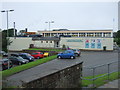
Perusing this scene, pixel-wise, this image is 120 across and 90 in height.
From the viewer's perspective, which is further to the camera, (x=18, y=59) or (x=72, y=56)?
(x=72, y=56)

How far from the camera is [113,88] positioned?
679 cm

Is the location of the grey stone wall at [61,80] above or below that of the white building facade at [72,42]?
below

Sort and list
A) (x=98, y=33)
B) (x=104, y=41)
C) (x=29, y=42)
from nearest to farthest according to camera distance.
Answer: (x=104, y=41) < (x=29, y=42) < (x=98, y=33)

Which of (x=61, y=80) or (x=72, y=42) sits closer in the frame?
(x=61, y=80)

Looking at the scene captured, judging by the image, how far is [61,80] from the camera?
712cm

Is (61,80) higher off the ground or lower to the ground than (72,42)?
lower

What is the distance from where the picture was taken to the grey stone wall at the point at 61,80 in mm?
5561

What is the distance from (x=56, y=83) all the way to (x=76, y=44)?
3597 cm

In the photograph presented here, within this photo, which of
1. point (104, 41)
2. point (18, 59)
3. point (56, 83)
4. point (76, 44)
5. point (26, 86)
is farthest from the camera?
point (76, 44)

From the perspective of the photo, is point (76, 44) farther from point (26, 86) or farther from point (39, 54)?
point (26, 86)

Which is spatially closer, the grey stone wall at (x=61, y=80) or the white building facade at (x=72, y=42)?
the grey stone wall at (x=61, y=80)

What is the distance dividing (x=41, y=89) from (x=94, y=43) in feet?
119

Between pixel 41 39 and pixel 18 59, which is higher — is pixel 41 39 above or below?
above

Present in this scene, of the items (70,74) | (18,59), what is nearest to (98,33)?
(18,59)
